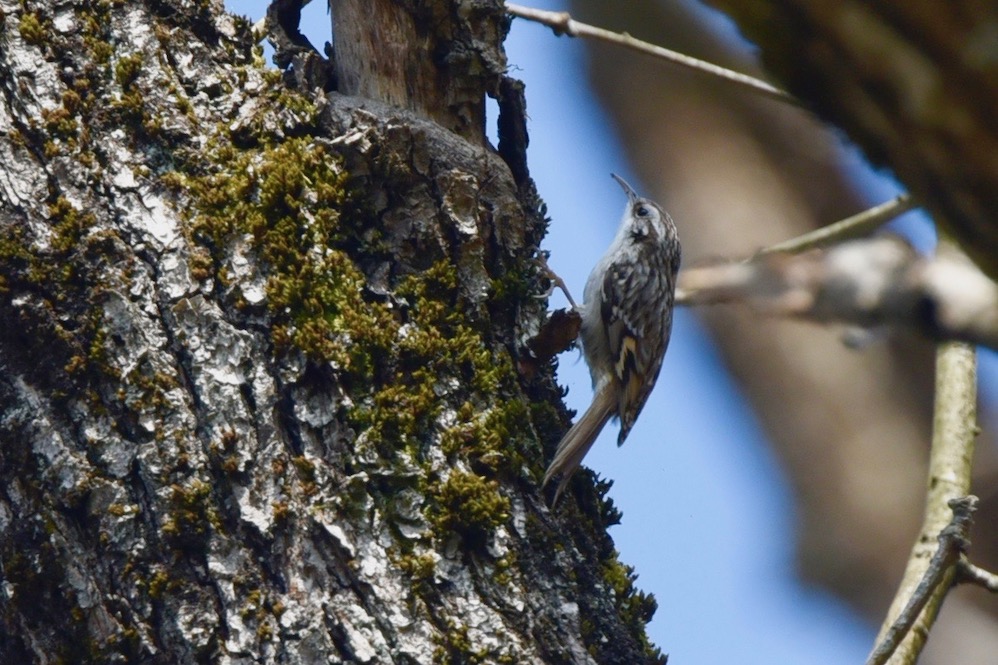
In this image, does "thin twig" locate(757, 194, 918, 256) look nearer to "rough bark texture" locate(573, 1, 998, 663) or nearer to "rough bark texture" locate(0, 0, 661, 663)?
"rough bark texture" locate(573, 1, 998, 663)

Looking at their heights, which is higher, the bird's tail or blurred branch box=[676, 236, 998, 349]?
the bird's tail

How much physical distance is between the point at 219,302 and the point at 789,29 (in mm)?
1820

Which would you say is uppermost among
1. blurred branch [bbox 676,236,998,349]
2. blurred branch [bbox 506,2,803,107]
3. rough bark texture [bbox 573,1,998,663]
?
blurred branch [bbox 506,2,803,107]

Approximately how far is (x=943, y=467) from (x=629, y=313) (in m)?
2.48

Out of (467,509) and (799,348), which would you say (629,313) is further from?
(799,348)

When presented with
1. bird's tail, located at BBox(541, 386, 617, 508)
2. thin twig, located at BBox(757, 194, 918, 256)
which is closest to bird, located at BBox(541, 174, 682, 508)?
→ bird's tail, located at BBox(541, 386, 617, 508)

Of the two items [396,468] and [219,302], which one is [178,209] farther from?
[396,468]

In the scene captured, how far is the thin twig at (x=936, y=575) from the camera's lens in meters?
2.05

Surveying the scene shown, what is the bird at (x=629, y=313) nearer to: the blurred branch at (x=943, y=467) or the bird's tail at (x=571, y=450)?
the bird's tail at (x=571, y=450)

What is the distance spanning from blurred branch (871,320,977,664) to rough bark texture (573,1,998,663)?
89 cm

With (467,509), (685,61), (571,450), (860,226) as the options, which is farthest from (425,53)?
(685,61)

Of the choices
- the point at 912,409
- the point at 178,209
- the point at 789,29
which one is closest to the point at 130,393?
the point at 178,209

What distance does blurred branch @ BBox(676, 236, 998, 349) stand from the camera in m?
0.65

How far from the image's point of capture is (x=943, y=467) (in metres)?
2.34
